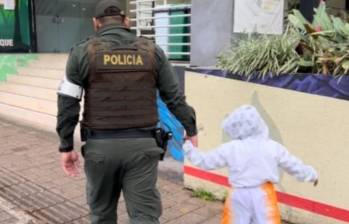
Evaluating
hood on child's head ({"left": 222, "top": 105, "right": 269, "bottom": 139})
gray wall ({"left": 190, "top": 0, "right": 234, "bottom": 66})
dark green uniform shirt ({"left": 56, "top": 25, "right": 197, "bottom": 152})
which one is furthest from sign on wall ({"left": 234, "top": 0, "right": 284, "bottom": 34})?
hood on child's head ({"left": 222, "top": 105, "right": 269, "bottom": 139})

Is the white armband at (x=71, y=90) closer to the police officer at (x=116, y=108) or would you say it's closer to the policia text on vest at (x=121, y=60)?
the police officer at (x=116, y=108)

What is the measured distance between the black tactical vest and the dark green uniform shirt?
0.05 metres

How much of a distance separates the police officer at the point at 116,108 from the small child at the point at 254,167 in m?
0.50

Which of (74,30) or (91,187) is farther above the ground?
(74,30)

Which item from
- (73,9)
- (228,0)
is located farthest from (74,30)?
(228,0)

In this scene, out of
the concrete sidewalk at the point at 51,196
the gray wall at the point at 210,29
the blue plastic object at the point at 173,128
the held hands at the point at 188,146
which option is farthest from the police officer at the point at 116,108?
the blue plastic object at the point at 173,128

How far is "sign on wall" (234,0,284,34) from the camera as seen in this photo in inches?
193

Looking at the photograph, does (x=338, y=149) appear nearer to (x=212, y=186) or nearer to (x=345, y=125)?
(x=345, y=125)

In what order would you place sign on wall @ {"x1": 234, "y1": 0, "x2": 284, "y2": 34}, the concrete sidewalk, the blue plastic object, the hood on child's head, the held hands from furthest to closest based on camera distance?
the blue plastic object → sign on wall @ {"x1": 234, "y1": 0, "x2": 284, "y2": 34} → the concrete sidewalk → the held hands → the hood on child's head

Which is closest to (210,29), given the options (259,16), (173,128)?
(259,16)

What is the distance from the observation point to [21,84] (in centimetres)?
934

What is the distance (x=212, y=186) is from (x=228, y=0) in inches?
77.3

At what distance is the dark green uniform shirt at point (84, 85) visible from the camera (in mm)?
2781

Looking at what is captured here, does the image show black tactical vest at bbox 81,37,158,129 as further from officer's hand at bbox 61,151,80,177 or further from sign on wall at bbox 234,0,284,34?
sign on wall at bbox 234,0,284,34
